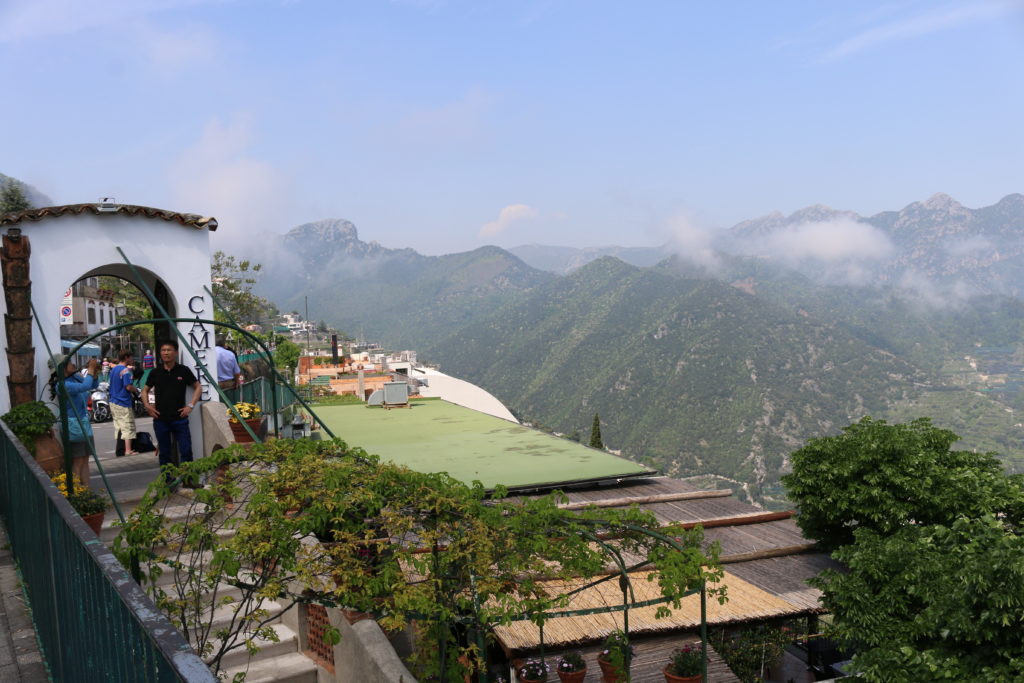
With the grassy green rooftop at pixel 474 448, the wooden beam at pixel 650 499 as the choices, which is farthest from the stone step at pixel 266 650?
the wooden beam at pixel 650 499

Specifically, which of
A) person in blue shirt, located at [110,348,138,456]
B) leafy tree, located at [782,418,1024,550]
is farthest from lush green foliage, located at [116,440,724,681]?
leafy tree, located at [782,418,1024,550]

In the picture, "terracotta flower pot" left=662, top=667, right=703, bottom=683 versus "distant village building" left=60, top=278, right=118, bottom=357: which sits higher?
"distant village building" left=60, top=278, right=118, bottom=357

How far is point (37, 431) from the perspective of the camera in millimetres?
7570

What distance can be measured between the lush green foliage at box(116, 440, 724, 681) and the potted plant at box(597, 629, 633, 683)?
1.03 meters

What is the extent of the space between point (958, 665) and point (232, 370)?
993cm

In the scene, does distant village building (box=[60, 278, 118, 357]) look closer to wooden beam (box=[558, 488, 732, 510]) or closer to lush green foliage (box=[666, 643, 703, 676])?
wooden beam (box=[558, 488, 732, 510])

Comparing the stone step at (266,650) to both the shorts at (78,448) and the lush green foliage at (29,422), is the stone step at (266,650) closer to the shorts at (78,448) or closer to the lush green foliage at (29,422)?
the shorts at (78,448)

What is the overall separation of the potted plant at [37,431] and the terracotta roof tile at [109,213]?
2365mm

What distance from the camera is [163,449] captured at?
27.8 ft

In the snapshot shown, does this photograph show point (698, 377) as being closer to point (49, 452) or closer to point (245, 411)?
point (245, 411)

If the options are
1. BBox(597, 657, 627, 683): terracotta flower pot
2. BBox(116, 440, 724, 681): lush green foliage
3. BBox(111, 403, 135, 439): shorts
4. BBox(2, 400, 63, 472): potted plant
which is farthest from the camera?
BBox(111, 403, 135, 439): shorts

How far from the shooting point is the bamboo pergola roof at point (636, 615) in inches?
326

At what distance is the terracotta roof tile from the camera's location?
8.66 meters

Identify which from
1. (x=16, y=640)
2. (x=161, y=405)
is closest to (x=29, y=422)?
(x=161, y=405)
